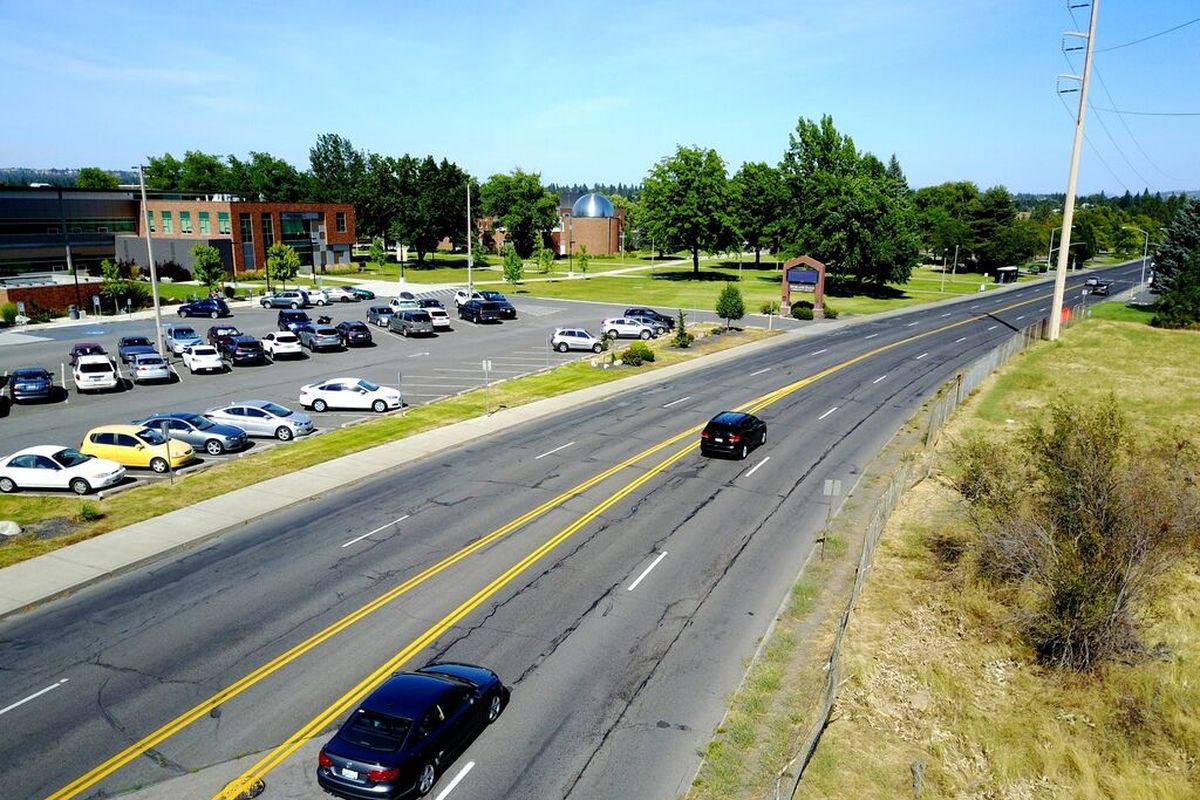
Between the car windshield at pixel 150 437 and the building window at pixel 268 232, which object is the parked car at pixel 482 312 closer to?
the car windshield at pixel 150 437

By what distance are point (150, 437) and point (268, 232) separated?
73.4m

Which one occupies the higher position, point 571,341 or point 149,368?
point 571,341

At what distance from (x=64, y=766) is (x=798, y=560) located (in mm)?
15933

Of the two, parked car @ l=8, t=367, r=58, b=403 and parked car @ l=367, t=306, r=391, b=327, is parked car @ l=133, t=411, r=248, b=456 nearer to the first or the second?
parked car @ l=8, t=367, r=58, b=403

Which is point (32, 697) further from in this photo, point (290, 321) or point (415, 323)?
point (415, 323)

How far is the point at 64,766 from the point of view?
1236cm

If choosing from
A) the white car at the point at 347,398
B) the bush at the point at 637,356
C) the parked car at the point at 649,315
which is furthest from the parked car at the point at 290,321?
the parked car at the point at 649,315

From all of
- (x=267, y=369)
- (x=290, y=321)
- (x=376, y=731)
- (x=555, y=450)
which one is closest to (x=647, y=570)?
(x=376, y=731)

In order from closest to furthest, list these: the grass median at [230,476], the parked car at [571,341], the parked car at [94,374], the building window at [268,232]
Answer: the grass median at [230,476] < the parked car at [94,374] < the parked car at [571,341] < the building window at [268,232]

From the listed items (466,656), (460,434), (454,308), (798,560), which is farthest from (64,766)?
(454,308)

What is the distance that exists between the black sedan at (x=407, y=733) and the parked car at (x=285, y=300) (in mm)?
63625

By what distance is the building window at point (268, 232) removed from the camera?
93312 millimetres

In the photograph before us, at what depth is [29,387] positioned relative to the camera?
37000 mm

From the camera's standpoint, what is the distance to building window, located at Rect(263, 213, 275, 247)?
306 feet
